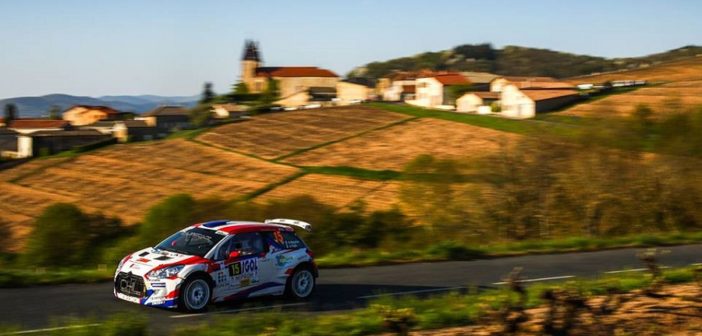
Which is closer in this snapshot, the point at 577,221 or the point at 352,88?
the point at 577,221

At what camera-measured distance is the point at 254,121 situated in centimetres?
8456

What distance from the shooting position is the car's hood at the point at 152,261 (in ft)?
44.2

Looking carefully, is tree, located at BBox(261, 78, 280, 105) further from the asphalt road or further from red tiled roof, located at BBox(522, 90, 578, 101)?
the asphalt road

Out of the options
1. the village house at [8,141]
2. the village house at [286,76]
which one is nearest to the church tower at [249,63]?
the village house at [286,76]

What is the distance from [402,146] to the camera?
6525 cm

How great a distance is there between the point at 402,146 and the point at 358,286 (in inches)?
1946

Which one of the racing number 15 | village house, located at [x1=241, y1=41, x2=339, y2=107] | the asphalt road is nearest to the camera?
the asphalt road

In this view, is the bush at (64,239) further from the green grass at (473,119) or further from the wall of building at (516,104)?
the wall of building at (516,104)

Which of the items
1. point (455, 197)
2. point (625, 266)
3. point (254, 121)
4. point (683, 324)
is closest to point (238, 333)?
point (683, 324)

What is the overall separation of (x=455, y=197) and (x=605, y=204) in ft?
17.2

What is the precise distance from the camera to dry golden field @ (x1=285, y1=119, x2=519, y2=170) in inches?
2329

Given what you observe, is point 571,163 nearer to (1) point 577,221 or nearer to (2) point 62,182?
(1) point 577,221

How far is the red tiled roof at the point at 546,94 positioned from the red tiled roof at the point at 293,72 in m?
98.8

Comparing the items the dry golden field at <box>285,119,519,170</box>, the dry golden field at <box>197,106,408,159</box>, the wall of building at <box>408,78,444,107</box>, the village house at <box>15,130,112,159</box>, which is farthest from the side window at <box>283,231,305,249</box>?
the wall of building at <box>408,78,444,107</box>
